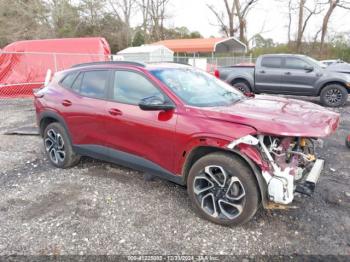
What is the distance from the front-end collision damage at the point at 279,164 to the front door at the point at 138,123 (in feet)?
2.66

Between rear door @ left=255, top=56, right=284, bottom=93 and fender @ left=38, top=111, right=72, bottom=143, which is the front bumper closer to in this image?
fender @ left=38, top=111, right=72, bottom=143

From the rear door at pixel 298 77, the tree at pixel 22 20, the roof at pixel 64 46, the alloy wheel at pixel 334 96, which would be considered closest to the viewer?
the alloy wheel at pixel 334 96

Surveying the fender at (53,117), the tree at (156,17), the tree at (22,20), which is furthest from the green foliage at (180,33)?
the fender at (53,117)

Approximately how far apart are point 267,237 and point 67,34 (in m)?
31.8

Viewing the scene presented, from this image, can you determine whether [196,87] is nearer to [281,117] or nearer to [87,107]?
[281,117]

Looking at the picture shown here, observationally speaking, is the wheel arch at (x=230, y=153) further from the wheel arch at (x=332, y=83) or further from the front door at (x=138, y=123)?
the wheel arch at (x=332, y=83)

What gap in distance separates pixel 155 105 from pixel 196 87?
795 mm

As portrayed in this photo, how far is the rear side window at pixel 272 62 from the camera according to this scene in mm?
10416

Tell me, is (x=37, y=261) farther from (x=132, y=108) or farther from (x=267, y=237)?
(x=267, y=237)

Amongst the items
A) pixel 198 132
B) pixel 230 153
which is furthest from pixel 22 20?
pixel 230 153

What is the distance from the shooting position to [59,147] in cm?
457

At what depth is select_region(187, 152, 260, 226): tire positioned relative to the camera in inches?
112

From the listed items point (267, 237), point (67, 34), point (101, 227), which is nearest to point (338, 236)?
point (267, 237)

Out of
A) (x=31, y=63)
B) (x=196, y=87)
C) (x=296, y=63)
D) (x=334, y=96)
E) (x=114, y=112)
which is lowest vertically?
(x=334, y=96)
